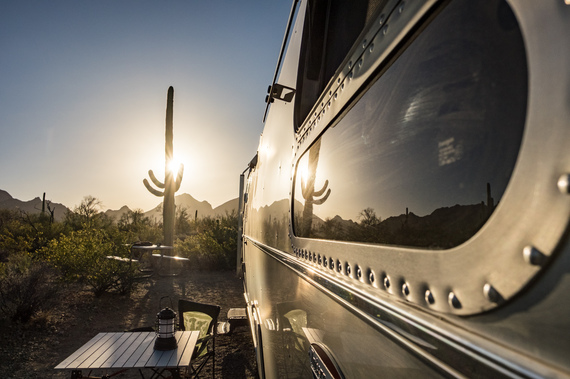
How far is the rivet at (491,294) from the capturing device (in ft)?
1.39

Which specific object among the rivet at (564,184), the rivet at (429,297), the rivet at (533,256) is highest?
the rivet at (564,184)

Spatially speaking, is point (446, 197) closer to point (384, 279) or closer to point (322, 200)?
point (384, 279)

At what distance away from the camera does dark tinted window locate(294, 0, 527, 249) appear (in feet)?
1.58

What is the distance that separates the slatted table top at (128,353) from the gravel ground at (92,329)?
969 millimetres

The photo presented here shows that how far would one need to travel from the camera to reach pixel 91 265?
25.2ft

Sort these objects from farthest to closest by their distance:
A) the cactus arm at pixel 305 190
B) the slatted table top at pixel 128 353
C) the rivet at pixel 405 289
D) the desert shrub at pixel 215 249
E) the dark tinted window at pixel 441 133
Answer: the desert shrub at pixel 215 249 < the slatted table top at pixel 128 353 < the cactus arm at pixel 305 190 < the rivet at pixel 405 289 < the dark tinted window at pixel 441 133

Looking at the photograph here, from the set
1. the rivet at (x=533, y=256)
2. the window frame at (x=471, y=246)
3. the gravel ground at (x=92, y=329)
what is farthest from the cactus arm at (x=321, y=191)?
the gravel ground at (x=92, y=329)

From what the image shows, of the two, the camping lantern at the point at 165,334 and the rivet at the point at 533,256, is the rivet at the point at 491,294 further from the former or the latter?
the camping lantern at the point at 165,334

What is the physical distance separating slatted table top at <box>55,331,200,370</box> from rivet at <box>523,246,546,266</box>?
10.3 feet

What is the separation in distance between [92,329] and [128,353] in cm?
339

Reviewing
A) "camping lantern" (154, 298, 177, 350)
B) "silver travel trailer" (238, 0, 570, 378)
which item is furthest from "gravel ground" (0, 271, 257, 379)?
"silver travel trailer" (238, 0, 570, 378)

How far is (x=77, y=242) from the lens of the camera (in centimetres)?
838

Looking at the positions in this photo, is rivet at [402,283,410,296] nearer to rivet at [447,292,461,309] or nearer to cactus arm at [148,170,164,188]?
rivet at [447,292,461,309]

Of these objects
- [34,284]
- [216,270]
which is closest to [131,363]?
[34,284]
